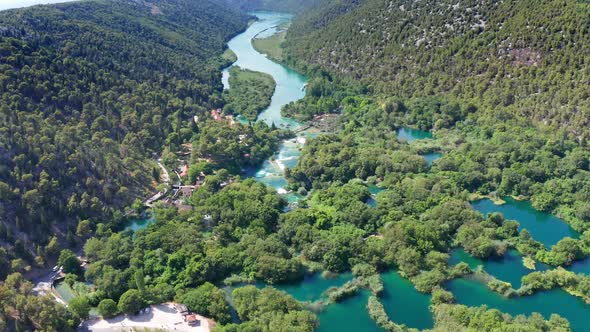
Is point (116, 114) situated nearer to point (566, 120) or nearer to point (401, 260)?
point (401, 260)

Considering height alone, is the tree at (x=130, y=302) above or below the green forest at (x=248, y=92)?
below

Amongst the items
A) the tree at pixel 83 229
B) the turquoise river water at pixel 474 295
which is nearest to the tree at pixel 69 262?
the tree at pixel 83 229

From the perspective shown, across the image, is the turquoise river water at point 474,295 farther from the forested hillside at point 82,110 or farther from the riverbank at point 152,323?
the forested hillside at point 82,110

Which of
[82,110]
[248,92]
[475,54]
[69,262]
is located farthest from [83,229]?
[475,54]

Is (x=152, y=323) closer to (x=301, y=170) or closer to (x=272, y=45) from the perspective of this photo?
(x=301, y=170)

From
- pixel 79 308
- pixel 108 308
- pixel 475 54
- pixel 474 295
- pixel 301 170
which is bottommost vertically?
pixel 79 308

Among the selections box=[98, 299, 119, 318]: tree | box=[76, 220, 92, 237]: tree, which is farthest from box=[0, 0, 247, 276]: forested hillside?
box=[98, 299, 119, 318]: tree
